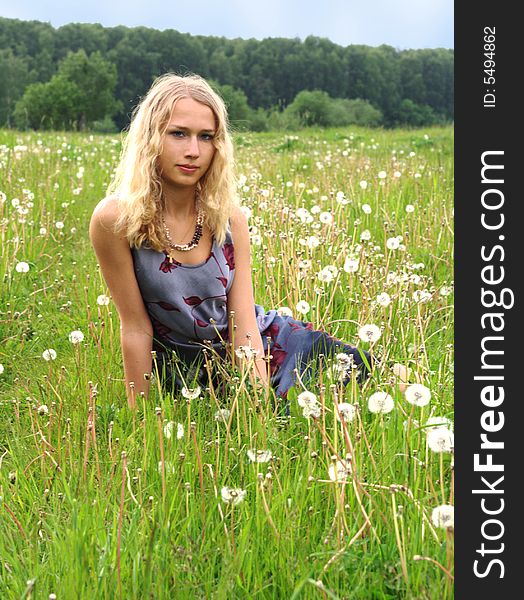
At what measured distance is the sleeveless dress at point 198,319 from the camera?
3037 millimetres

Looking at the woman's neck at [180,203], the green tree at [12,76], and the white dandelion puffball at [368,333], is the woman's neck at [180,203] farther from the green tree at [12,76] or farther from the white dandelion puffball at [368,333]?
the green tree at [12,76]

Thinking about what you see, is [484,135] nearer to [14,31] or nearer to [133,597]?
[133,597]

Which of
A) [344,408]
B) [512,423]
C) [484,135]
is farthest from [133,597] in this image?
[484,135]

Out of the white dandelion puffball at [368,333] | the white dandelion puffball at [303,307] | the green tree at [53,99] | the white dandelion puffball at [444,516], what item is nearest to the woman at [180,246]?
the white dandelion puffball at [303,307]

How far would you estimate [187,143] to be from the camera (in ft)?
9.59

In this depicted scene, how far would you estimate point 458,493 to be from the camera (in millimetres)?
1609

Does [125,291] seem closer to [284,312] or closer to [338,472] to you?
[284,312]

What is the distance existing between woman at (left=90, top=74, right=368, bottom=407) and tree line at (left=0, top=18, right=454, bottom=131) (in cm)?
5655

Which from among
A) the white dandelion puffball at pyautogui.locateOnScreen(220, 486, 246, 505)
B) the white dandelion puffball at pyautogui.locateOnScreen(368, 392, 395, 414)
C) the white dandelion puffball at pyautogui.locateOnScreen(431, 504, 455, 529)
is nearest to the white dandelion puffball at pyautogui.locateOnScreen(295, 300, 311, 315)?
the white dandelion puffball at pyautogui.locateOnScreen(368, 392, 395, 414)

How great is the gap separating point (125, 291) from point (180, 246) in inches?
11.1

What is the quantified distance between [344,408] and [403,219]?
3727 mm

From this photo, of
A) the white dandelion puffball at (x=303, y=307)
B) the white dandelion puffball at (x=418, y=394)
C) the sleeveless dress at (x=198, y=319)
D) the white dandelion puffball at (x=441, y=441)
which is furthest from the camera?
the white dandelion puffball at (x=303, y=307)

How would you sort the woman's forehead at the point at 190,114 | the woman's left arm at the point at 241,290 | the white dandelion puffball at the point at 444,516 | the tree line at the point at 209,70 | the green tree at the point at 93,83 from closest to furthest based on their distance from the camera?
the white dandelion puffball at the point at 444,516, the woman's forehead at the point at 190,114, the woman's left arm at the point at 241,290, the tree line at the point at 209,70, the green tree at the point at 93,83

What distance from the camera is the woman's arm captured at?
2.93 m
